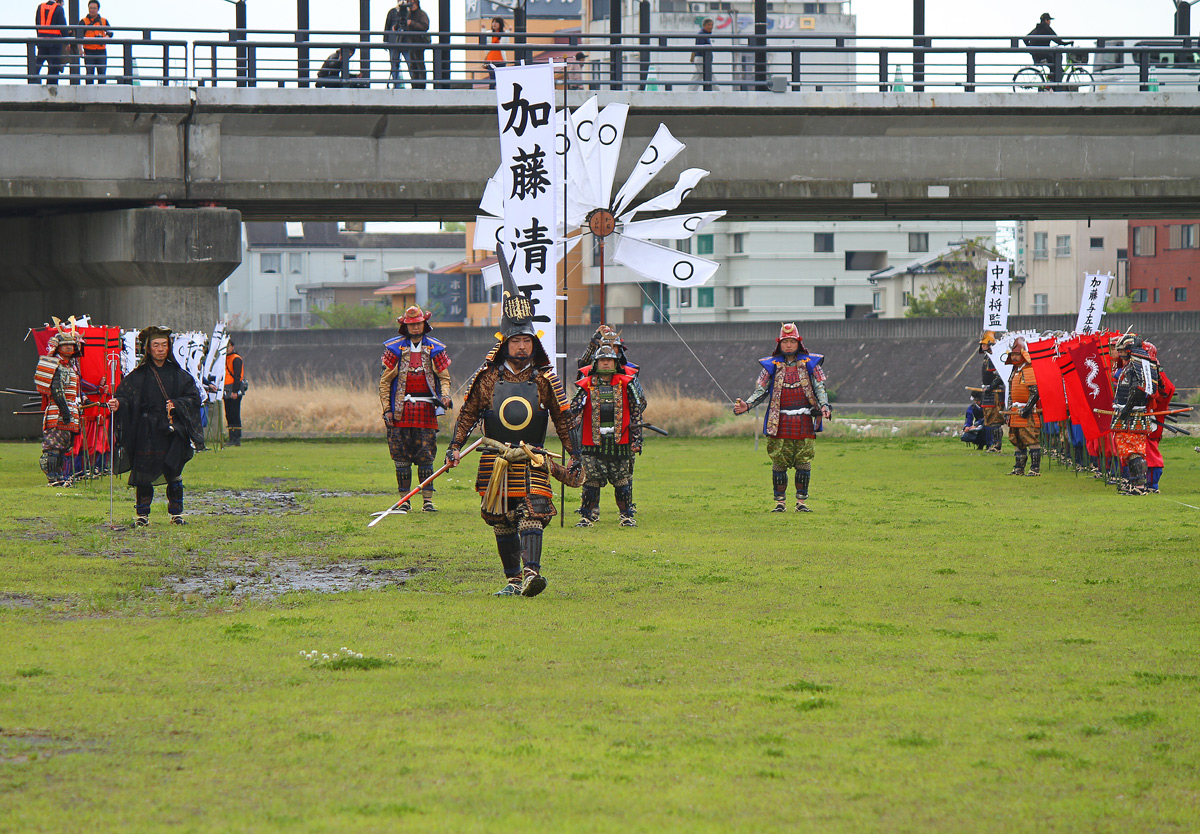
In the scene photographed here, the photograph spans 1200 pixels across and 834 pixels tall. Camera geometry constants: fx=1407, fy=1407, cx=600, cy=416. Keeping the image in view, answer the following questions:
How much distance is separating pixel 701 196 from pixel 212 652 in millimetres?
20653

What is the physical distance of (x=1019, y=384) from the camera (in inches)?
856

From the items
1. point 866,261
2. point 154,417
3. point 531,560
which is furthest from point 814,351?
point 531,560

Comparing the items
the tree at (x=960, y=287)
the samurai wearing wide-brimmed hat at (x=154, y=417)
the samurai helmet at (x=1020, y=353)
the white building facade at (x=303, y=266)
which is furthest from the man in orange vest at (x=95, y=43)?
the white building facade at (x=303, y=266)

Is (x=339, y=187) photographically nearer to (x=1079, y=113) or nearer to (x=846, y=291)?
(x=1079, y=113)

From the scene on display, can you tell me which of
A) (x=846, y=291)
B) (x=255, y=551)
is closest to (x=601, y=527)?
(x=255, y=551)

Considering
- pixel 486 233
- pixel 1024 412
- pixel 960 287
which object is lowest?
pixel 1024 412

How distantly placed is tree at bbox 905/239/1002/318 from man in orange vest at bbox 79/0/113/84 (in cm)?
4244

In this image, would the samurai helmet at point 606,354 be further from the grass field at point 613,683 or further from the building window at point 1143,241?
the building window at point 1143,241

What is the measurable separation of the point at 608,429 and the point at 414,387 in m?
2.55

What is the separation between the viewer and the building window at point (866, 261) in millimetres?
74938

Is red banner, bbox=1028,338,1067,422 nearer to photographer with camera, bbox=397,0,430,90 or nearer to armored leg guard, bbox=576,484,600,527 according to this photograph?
armored leg guard, bbox=576,484,600,527

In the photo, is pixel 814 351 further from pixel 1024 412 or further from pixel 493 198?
pixel 493 198

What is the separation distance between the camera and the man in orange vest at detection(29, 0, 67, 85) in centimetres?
2581

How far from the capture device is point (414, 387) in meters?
16.2
